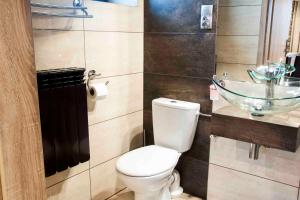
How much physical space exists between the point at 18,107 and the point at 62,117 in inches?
35.7

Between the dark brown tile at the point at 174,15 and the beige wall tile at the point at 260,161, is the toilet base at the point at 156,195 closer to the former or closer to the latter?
the beige wall tile at the point at 260,161

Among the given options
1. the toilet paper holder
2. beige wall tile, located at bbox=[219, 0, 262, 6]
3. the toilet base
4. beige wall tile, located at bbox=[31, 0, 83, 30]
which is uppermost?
beige wall tile, located at bbox=[219, 0, 262, 6]

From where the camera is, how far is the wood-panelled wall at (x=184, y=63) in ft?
7.06

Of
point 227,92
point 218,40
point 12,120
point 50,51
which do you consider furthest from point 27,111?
point 218,40

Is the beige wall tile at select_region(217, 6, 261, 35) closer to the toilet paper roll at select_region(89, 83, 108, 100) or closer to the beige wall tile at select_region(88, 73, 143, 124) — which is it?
the beige wall tile at select_region(88, 73, 143, 124)

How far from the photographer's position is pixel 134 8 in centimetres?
230

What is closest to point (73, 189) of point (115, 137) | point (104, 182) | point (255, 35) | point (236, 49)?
point (104, 182)

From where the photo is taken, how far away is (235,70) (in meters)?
2.08

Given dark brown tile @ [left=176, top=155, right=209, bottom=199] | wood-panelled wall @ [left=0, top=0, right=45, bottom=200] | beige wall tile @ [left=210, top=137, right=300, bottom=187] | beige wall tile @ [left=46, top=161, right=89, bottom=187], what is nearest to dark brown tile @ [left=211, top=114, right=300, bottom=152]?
beige wall tile @ [left=210, top=137, right=300, bottom=187]

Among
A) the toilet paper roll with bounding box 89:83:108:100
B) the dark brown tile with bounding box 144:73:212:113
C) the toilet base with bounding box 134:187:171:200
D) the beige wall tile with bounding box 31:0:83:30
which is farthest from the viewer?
the dark brown tile with bounding box 144:73:212:113

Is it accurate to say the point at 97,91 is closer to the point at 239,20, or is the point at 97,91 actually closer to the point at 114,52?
the point at 114,52

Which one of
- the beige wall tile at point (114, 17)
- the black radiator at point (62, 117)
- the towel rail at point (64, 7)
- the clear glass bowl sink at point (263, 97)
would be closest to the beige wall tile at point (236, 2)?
the clear glass bowl sink at point (263, 97)

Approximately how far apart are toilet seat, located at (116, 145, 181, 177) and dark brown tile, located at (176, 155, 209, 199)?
0.97 ft

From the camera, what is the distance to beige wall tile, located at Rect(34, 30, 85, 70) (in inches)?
67.0
